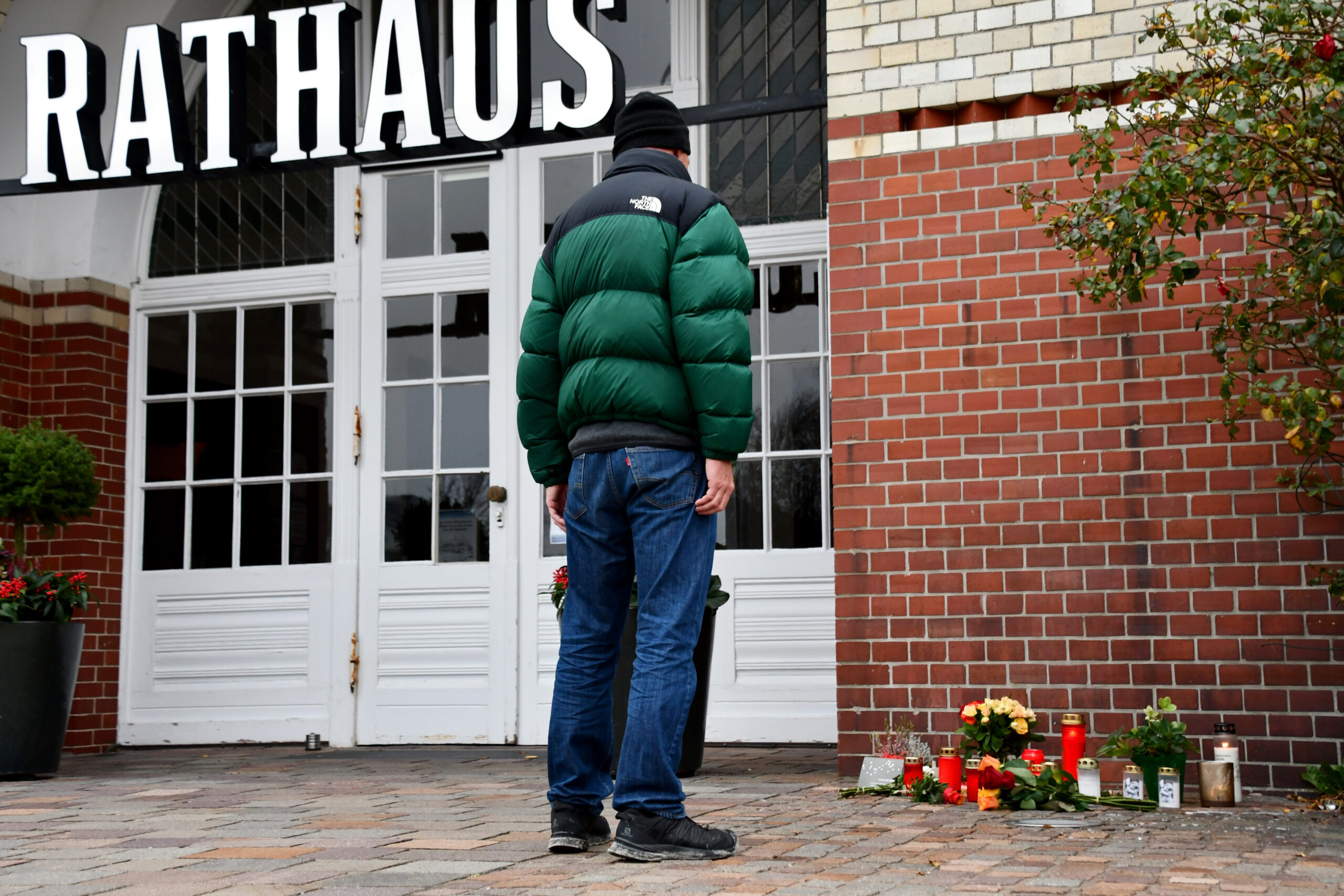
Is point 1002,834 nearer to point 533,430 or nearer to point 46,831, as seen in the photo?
point 533,430

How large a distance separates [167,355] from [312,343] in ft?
2.78

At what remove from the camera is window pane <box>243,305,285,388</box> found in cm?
739

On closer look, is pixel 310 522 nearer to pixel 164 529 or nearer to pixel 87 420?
pixel 164 529

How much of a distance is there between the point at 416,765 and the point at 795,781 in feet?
5.56

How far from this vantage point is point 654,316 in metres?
3.23

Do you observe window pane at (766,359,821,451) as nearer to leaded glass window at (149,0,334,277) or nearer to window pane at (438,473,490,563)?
window pane at (438,473,490,563)

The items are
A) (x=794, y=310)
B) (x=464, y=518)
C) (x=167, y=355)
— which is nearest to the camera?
(x=794, y=310)

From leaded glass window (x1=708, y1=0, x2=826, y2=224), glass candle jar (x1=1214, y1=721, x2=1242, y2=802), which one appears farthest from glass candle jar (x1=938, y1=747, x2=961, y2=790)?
leaded glass window (x1=708, y1=0, x2=826, y2=224)

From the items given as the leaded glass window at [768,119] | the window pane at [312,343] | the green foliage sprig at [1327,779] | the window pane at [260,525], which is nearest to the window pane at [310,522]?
the window pane at [260,525]

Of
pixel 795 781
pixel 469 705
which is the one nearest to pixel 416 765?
pixel 469 705

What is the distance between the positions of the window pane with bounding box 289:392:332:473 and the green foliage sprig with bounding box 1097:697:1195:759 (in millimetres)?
4187

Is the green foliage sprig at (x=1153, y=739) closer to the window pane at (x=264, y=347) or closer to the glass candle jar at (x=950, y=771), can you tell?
the glass candle jar at (x=950, y=771)

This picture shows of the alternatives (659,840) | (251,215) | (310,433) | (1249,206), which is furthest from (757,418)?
(659,840)

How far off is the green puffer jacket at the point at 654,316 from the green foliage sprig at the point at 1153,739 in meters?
2.00
